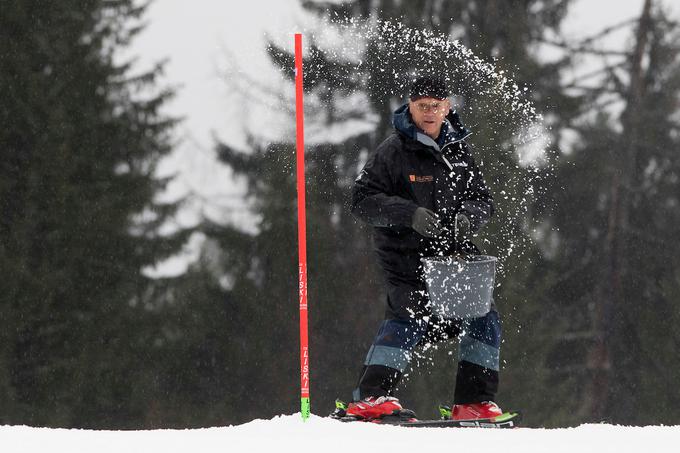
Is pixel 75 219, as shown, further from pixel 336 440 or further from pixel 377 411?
pixel 336 440

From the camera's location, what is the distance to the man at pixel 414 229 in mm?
5176

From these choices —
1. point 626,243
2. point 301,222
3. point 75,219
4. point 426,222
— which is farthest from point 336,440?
point 626,243

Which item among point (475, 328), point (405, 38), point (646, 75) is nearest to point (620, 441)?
point (475, 328)

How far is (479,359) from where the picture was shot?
17.8 ft

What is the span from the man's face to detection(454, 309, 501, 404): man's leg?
39.3 inches

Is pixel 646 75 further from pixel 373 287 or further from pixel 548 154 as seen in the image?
pixel 373 287

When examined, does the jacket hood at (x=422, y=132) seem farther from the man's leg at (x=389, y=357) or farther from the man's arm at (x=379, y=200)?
the man's leg at (x=389, y=357)

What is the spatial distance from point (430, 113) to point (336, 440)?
1852 millimetres

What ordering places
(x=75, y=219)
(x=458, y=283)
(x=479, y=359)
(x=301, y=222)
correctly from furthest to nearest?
(x=75, y=219), (x=479, y=359), (x=458, y=283), (x=301, y=222)

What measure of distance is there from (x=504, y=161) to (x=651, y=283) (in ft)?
29.2

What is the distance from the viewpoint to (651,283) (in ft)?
74.6

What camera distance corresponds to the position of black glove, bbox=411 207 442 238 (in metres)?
4.87

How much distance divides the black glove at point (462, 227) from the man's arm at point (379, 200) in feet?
0.78

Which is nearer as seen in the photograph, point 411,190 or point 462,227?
point 462,227
